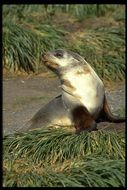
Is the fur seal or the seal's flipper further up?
the fur seal

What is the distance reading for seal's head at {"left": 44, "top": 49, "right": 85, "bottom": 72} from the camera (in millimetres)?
8883

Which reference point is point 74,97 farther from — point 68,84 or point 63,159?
point 63,159

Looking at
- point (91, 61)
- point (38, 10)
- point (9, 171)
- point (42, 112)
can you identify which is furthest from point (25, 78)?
point (9, 171)

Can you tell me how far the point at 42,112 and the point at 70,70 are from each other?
0.66 metres

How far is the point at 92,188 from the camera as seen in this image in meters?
6.39

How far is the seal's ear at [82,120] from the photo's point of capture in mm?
8320

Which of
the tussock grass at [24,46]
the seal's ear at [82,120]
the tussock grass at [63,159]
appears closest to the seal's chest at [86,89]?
the seal's ear at [82,120]

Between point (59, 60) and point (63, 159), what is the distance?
1764mm

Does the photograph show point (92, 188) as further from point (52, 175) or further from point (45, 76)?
point (45, 76)

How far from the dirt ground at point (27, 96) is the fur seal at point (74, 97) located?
1283 mm

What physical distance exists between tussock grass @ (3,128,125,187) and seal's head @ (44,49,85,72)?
87 cm

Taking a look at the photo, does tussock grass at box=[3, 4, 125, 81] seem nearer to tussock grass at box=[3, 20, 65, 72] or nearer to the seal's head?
tussock grass at box=[3, 20, 65, 72]

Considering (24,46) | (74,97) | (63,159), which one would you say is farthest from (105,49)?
(63,159)

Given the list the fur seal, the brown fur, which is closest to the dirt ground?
the fur seal
